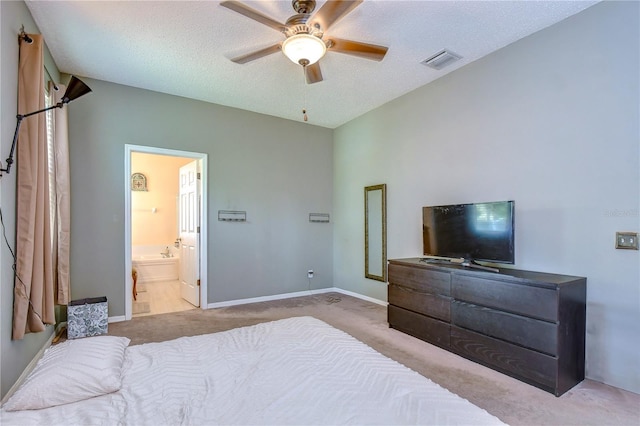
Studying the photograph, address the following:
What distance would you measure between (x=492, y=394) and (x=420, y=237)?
202 cm

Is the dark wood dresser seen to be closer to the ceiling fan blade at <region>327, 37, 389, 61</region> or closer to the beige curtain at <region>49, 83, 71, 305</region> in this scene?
the ceiling fan blade at <region>327, 37, 389, 61</region>

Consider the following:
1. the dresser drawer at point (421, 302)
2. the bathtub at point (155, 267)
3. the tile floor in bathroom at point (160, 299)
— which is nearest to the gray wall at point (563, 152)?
the dresser drawer at point (421, 302)

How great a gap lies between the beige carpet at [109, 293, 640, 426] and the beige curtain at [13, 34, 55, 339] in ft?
3.84

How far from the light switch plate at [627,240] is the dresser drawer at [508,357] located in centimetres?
99

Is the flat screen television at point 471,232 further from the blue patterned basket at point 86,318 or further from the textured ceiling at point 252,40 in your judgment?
the blue patterned basket at point 86,318

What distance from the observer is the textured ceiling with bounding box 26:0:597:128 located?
2533 millimetres

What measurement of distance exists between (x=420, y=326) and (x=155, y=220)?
602 centimetres

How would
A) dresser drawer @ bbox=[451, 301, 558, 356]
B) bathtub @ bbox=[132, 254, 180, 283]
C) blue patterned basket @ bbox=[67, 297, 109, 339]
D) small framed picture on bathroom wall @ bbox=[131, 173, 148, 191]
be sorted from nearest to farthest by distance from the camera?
1. dresser drawer @ bbox=[451, 301, 558, 356]
2. blue patterned basket @ bbox=[67, 297, 109, 339]
3. bathtub @ bbox=[132, 254, 180, 283]
4. small framed picture on bathroom wall @ bbox=[131, 173, 148, 191]

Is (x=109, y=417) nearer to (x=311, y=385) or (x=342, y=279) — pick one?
(x=311, y=385)

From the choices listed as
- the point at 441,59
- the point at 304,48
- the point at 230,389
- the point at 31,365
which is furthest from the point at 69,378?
the point at 441,59

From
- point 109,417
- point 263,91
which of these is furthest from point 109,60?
point 109,417

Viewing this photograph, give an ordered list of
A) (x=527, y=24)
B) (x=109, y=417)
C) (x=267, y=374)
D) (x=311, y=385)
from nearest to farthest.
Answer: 1. (x=109, y=417)
2. (x=311, y=385)
3. (x=267, y=374)
4. (x=527, y=24)

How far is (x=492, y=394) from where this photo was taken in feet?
7.37

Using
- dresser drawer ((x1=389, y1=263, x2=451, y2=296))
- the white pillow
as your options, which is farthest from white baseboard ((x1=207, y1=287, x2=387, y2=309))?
the white pillow
